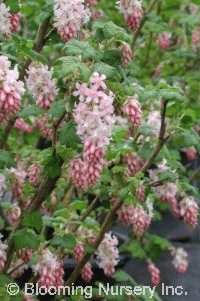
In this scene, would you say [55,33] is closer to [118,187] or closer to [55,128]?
[55,128]

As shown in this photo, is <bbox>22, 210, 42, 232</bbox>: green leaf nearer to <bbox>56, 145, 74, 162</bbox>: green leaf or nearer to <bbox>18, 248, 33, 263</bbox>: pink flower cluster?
<bbox>18, 248, 33, 263</bbox>: pink flower cluster

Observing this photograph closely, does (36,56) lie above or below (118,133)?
above

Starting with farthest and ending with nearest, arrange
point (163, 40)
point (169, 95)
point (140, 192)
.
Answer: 1. point (163, 40)
2. point (140, 192)
3. point (169, 95)

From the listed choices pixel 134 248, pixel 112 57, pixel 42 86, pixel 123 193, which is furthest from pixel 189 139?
pixel 134 248

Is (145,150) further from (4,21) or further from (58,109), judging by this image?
(4,21)

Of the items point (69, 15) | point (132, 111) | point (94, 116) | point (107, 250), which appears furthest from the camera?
point (107, 250)

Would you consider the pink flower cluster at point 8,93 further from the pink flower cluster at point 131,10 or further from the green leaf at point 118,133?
the green leaf at point 118,133

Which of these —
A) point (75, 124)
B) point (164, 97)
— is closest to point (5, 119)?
point (75, 124)
